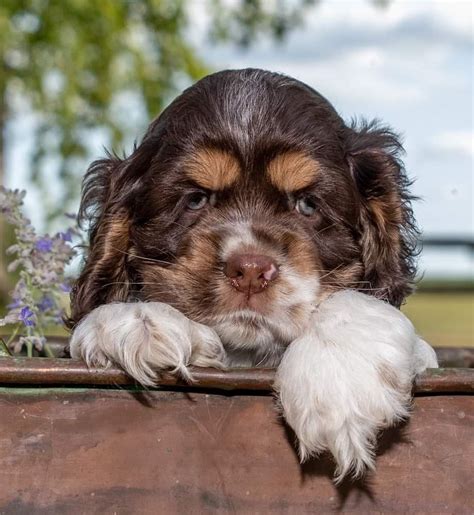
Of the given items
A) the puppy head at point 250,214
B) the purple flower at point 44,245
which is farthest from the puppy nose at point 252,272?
the purple flower at point 44,245

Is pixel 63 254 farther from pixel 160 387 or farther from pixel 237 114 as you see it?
pixel 160 387

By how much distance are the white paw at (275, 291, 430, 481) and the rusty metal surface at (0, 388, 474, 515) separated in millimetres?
77

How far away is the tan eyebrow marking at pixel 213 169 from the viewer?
3.17 meters

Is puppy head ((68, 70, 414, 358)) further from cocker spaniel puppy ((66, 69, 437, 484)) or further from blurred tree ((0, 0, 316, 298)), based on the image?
blurred tree ((0, 0, 316, 298))

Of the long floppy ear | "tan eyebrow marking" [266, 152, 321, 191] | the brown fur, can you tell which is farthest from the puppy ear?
the long floppy ear

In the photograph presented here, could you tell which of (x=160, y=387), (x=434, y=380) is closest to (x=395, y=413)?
(x=434, y=380)

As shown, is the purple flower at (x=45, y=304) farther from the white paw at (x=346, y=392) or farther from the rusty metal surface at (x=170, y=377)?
the white paw at (x=346, y=392)

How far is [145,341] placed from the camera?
2639 mm

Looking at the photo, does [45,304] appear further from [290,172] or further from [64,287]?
[290,172]

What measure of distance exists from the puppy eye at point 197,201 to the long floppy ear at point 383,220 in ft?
1.98

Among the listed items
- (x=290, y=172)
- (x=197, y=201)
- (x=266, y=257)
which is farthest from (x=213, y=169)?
(x=266, y=257)

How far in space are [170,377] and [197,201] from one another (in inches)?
36.7

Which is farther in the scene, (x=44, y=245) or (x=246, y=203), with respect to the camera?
(x=44, y=245)

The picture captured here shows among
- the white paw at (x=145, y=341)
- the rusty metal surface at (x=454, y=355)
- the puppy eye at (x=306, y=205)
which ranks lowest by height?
the rusty metal surface at (x=454, y=355)
